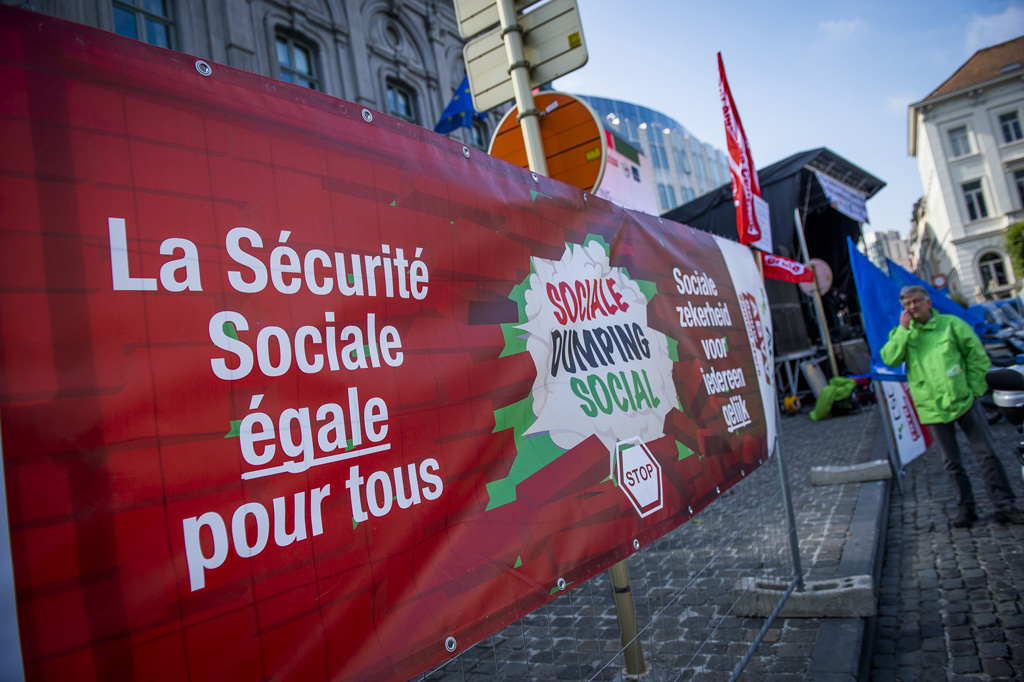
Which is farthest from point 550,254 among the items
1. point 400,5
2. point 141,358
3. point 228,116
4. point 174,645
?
point 400,5

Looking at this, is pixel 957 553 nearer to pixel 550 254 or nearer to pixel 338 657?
pixel 550 254

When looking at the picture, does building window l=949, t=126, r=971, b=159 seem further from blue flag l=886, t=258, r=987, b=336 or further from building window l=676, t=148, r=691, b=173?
blue flag l=886, t=258, r=987, b=336

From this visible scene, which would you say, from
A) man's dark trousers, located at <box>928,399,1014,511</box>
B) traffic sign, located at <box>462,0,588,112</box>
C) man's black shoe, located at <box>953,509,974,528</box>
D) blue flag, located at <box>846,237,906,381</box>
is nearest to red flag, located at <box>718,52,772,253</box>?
traffic sign, located at <box>462,0,588,112</box>

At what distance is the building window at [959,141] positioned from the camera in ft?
138

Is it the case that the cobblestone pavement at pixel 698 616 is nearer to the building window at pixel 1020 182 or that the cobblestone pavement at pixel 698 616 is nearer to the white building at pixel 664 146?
the white building at pixel 664 146

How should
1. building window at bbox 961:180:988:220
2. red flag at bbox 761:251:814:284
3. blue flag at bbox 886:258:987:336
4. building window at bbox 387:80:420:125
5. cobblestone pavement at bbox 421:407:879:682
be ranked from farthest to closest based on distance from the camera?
1. building window at bbox 961:180:988:220
2. building window at bbox 387:80:420:125
3. blue flag at bbox 886:258:987:336
4. red flag at bbox 761:251:814:284
5. cobblestone pavement at bbox 421:407:879:682

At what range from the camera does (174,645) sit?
99 centimetres

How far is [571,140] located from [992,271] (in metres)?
51.1

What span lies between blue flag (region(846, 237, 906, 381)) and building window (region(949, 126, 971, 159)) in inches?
1903

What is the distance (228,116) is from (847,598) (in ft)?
12.4

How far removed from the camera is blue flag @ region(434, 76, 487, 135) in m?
13.2

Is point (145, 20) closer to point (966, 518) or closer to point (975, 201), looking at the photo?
point (966, 518)

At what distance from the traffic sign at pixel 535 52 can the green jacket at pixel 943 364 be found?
136 inches

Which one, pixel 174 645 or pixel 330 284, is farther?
pixel 330 284
